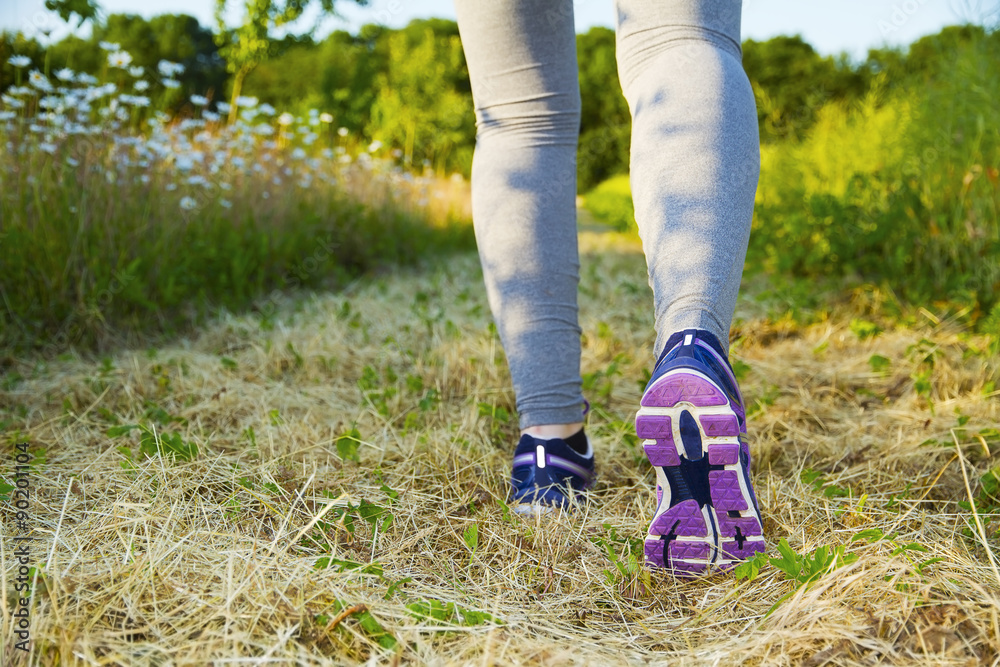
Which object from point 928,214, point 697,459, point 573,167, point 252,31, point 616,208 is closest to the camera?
point 697,459

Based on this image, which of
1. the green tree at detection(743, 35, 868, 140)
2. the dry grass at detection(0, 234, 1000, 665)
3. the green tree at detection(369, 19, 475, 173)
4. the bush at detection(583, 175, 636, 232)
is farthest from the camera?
the green tree at detection(743, 35, 868, 140)

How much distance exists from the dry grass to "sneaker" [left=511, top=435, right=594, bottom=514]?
0.05 meters

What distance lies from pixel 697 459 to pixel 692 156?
434 millimetres

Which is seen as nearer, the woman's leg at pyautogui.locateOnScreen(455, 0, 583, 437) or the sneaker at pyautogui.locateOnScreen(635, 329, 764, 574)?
the sneaker at pyautogui.locateOnScreen(635, 329, 764, 574)

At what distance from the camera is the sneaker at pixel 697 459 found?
34.2 inches

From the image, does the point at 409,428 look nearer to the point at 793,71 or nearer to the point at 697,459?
the point at 697,459

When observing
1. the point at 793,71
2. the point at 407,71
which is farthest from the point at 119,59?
the point at 793,71

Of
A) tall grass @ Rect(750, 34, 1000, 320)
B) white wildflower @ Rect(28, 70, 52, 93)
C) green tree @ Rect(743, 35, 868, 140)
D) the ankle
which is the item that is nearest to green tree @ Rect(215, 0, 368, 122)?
white wildflower @ Rect(28, 70, 52, 93)

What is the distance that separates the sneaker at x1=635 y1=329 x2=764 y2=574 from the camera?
869mm

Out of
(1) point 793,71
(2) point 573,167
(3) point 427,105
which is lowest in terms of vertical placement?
(2) point 573,167

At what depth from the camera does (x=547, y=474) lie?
123 centimetres

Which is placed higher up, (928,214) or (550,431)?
(928,214)

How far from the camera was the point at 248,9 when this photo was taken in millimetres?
5676

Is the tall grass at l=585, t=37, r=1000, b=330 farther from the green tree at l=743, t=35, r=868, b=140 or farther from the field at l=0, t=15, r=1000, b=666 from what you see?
the green tree at l=743, t=35, r=868, b=140
